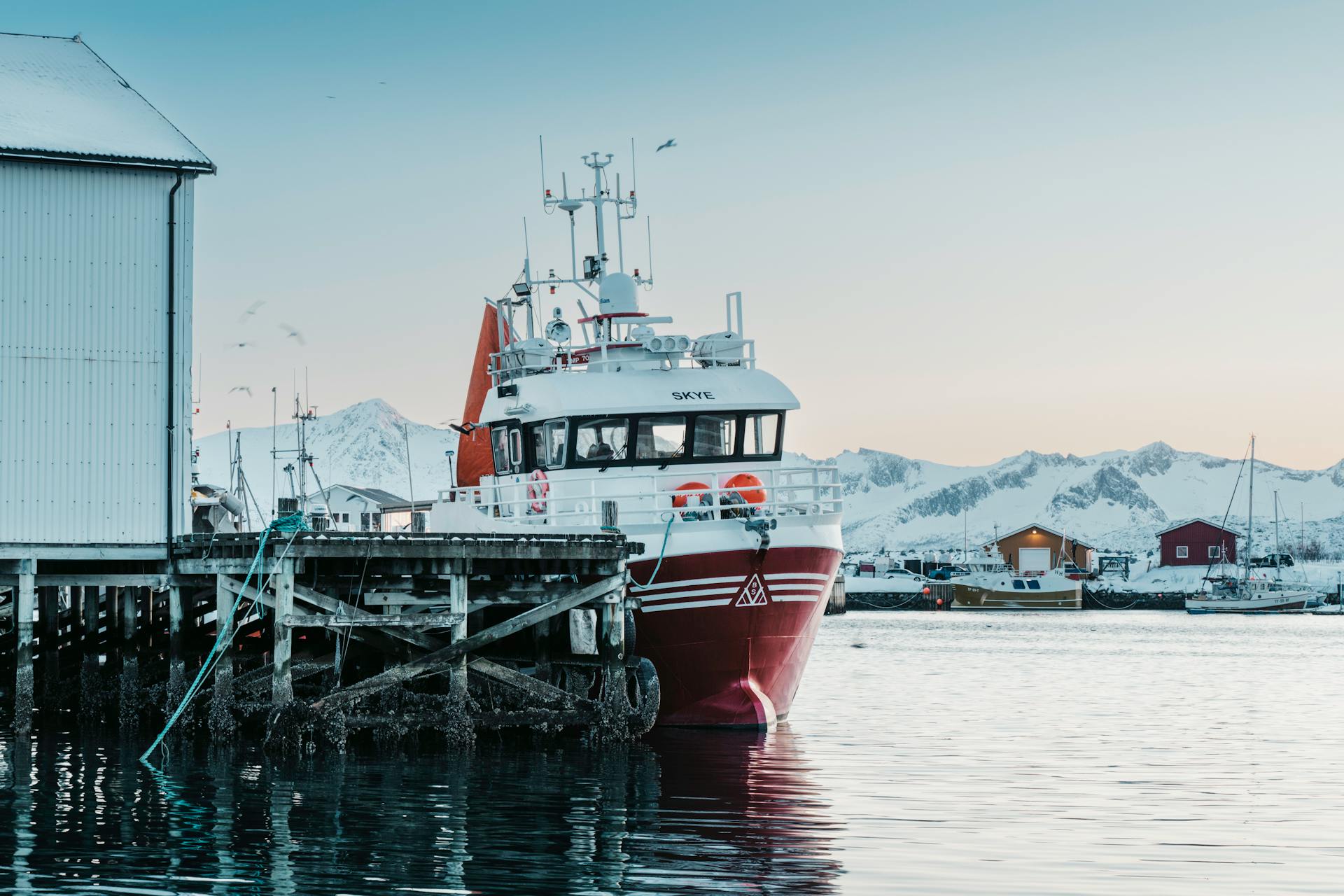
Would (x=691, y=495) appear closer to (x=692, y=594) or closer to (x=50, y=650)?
(x=692, y=594)

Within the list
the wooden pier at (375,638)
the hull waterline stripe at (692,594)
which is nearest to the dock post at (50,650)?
the wooden pier at (375,638)

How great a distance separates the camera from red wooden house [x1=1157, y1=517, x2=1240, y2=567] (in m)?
136

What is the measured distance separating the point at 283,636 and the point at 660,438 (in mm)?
8175

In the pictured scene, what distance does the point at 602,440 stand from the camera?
91.5 feet

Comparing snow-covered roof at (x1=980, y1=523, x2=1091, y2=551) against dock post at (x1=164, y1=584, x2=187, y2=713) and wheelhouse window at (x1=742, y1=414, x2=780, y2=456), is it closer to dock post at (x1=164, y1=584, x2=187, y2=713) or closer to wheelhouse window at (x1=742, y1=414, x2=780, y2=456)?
wheelhouse window at (x1=742, y1=414, x2=780, y2=456)

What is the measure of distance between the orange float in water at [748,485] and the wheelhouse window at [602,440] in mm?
1963

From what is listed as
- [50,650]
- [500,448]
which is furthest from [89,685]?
[500,448]

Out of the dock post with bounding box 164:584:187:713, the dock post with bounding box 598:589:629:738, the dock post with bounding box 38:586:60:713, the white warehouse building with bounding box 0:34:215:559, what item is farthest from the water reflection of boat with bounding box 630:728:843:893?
the dock post with bounding box 38:586:60:713

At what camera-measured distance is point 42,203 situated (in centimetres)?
2372

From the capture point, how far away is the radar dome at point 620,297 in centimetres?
3059

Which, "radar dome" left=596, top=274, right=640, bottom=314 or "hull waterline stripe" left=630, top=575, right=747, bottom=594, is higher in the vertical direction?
"radar dome" left=596, top=274, right=640, bottom=314

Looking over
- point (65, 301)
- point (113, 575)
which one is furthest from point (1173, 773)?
point (65, 301)

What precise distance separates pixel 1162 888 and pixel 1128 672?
3297 cm

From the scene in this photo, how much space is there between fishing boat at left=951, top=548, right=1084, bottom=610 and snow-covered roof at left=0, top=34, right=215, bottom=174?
9132 centimetres
